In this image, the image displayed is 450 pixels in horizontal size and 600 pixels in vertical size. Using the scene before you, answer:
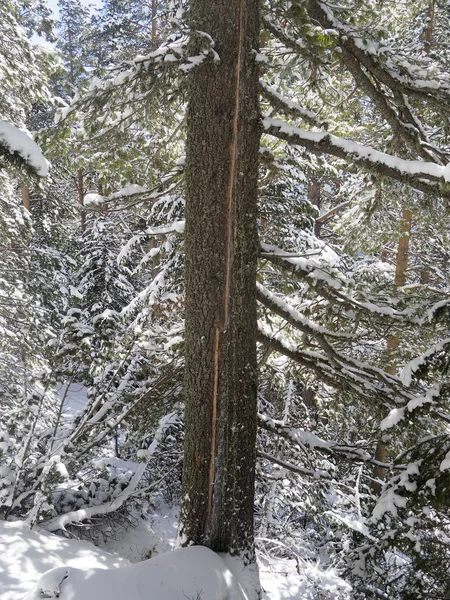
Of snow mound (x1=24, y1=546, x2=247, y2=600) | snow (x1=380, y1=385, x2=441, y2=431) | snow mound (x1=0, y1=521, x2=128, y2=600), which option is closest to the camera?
snow mound (x1=24, y1=546, x2=247, y2=600)

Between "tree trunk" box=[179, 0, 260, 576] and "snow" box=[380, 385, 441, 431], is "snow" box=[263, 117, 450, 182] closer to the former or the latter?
"tree trunk" box=[179, 0, 260, 576]

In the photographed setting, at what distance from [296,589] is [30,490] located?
3.75m

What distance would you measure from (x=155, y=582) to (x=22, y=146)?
120 inches

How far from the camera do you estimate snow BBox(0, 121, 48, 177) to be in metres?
2.59

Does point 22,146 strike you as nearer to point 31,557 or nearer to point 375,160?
point 375,160

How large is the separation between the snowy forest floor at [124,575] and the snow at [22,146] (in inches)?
111

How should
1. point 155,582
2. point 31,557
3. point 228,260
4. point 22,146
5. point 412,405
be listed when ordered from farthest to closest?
1. point 31,557
2. point 228,260
3. point 412,405
4. point 155,582
5. point 22,146

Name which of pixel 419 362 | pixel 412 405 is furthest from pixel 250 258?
pixel 412 405

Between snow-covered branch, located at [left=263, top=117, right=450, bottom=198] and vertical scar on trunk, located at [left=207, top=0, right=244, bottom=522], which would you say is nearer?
snow-covered branch, located at [left=263, top=117, right=450, bottom=198]

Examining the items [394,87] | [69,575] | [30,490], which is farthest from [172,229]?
[30,490]

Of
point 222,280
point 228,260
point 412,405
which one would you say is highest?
point 228,260

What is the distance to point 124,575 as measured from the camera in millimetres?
3211

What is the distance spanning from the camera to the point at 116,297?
Answer: 1530 centimetres

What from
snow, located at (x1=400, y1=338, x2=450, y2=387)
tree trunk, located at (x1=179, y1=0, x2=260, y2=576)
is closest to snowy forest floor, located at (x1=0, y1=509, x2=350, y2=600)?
tree trunk, located at (x1=179, y1=0, x2=260, y2=576)
